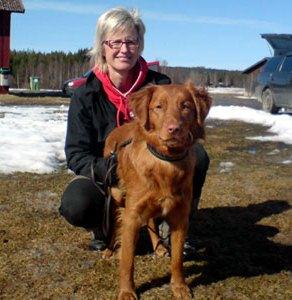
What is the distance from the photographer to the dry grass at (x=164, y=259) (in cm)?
375

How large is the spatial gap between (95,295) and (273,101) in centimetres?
1440

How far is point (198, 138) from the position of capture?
11.4 ft

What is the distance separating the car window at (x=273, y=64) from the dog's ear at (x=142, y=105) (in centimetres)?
1461

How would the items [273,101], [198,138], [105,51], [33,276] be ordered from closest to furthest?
[198,138], [33,276], [105,51], [273,101]

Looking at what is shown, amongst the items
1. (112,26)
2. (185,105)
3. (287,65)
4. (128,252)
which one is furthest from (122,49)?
(287,65)

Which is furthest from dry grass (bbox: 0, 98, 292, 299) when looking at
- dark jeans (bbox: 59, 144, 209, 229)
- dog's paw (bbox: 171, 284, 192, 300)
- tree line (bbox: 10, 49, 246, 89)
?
tree line (bbox: 10, 49, 246, 89)

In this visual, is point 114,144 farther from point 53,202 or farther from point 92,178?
point 53,202

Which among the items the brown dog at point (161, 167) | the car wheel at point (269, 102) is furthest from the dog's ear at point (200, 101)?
the car wheel at point (269, 102)

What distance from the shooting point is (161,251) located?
171 inches

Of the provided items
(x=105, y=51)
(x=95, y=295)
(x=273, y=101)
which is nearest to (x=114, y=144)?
(x=105, y=51)

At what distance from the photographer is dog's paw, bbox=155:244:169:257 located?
432 centimetres

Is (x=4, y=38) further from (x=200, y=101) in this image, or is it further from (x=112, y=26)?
(x=200, y=101)

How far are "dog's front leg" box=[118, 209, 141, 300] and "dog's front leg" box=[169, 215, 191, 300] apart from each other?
0.24 meters

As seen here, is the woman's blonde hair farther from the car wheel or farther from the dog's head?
the car wheel
